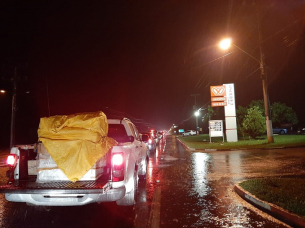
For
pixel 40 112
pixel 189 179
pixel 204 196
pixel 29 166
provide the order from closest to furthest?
pixel 29 166
pixel 204 196
pixel 189 179
pixel 40 112

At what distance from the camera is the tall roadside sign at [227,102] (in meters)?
26.8

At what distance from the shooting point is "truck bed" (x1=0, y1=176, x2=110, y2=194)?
405cm

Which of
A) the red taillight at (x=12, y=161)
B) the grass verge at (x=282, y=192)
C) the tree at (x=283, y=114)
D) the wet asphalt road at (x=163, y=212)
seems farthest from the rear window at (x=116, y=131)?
the tree at (x=283, y=114)

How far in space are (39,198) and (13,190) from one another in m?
0.46

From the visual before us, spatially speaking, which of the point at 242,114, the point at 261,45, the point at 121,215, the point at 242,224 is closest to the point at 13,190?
the point at 121,215

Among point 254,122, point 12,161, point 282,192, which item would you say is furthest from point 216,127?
point 12,161

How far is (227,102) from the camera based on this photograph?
27094 mm

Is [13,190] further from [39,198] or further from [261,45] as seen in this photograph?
[261,45]

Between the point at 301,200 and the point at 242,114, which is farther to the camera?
the point at 242,114

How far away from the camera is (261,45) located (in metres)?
20.4

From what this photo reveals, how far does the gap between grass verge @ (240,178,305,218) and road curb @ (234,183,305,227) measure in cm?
9

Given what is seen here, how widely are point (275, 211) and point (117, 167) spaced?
3257mm

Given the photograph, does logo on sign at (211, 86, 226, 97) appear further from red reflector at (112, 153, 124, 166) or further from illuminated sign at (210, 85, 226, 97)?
red reflector at (112, 153, 124, 166)

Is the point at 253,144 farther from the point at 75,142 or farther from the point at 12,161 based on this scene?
the point at 12,161
